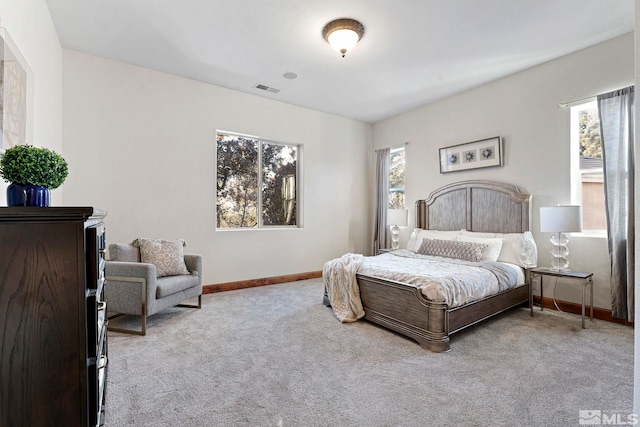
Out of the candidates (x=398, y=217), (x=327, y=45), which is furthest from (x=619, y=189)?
(x=327, y=45)

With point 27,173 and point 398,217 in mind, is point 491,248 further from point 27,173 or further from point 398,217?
point 27,173

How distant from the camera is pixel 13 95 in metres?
1.91

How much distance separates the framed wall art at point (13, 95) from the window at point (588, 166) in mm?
5065

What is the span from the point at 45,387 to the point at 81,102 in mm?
3560

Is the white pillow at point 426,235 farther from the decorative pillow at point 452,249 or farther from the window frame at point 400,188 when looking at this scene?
the window frame at point 400,188

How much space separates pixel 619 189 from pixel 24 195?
4679mm

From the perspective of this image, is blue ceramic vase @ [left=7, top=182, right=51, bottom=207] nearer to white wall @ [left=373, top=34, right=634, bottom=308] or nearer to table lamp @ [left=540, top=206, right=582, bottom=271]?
table lamp @ [left=540, top=206, right=582, bottom=271]

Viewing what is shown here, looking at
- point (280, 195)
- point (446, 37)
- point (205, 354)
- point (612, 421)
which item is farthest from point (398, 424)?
point (280, 195)

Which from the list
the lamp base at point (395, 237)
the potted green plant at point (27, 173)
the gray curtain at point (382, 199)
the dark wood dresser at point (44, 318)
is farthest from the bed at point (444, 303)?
the potted green plant at point (27, 173)

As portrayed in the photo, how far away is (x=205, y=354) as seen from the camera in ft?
8.06

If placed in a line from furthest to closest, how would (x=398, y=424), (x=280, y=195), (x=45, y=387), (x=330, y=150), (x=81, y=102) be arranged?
(x=330, y=150), (x=280, y=195), (x=81, y=102), (x=398, y=424), (x=45, y=387)

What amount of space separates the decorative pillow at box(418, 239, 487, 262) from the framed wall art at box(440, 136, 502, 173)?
49.4 inches

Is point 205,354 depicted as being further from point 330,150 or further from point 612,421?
point 330,150

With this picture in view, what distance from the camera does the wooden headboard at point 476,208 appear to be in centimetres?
393
